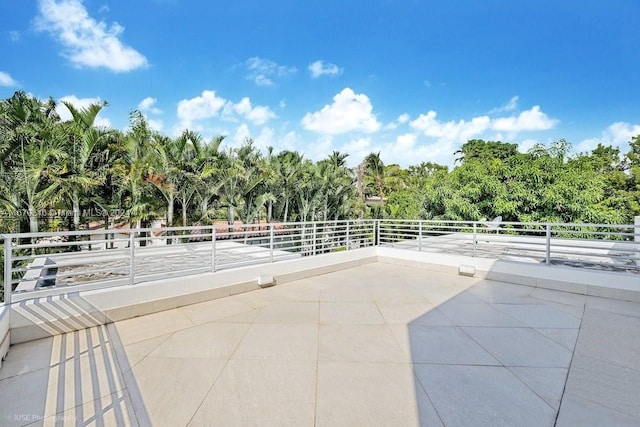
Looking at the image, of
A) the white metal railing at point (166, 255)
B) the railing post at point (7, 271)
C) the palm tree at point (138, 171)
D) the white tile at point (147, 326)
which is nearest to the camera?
the railing post at point (7, 271)

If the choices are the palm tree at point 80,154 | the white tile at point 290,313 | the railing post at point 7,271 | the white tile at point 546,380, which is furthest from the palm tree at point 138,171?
the white tile at point 546,380

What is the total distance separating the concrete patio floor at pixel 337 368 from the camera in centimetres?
205

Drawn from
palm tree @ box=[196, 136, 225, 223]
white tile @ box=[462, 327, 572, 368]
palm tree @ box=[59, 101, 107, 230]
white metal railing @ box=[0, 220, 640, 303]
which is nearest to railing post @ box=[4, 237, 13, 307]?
white metal railing @ box=[0, 220, 640, 303]

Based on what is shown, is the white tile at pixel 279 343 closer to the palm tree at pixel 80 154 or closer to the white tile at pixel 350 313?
the white tile at pixel 350 313

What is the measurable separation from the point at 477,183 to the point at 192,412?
12.2 meters

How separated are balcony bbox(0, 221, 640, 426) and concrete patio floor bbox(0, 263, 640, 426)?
14mm

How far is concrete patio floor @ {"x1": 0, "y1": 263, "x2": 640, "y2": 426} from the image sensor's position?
2049 mm

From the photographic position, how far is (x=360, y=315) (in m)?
3.97

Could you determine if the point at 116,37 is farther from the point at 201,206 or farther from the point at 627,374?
the point at 627,374

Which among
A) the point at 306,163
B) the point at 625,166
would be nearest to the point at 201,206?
the point at 306,163

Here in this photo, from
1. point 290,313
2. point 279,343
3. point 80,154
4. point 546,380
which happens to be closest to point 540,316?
point 546,380

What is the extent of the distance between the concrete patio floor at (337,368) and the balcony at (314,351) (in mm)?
14

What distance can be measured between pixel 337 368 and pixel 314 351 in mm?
369

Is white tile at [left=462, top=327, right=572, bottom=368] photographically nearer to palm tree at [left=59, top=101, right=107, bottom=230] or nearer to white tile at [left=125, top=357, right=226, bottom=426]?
white tile at [left=125, top=357, right=226, bottom=426]
